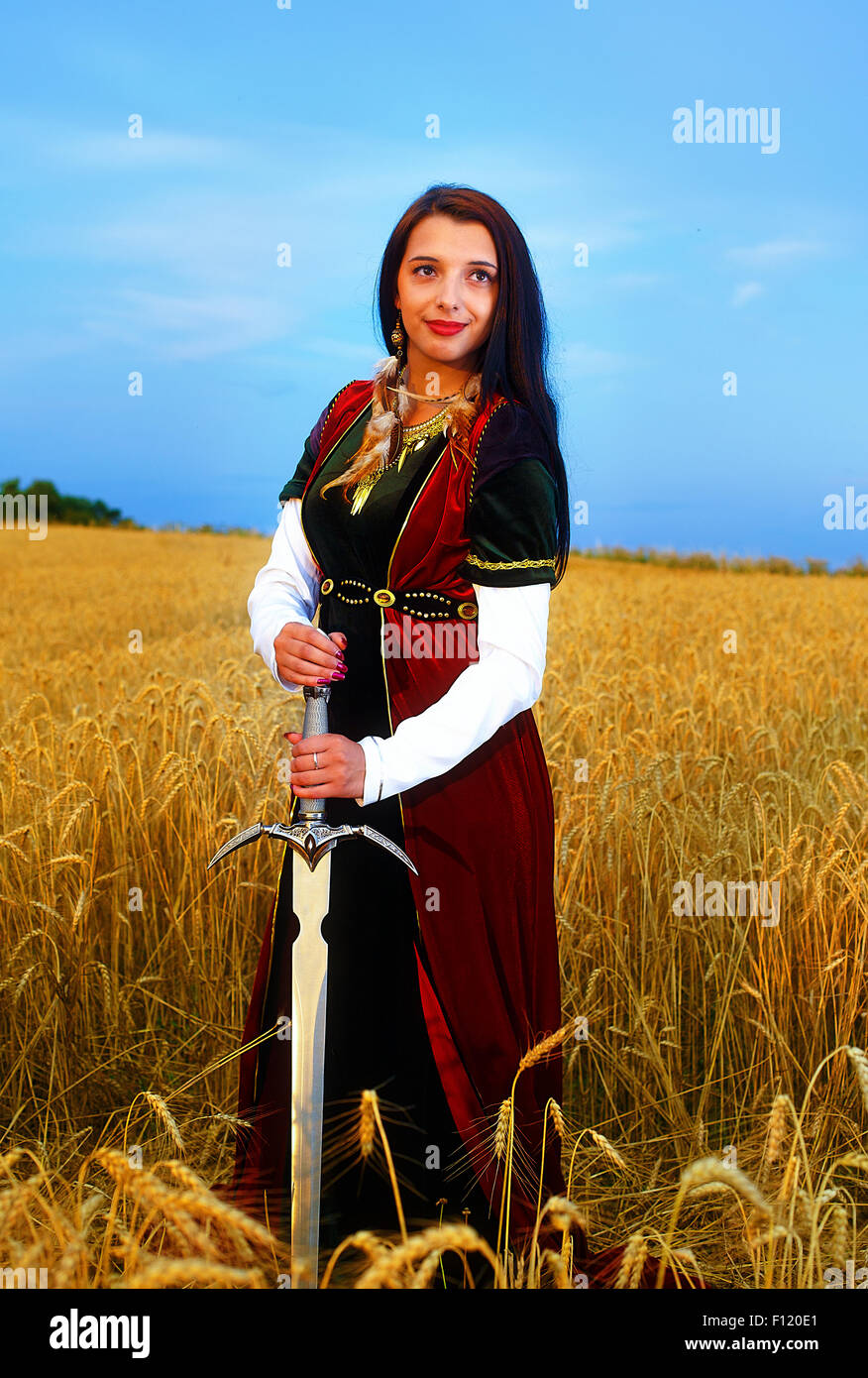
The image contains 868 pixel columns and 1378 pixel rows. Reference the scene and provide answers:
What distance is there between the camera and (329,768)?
1.61 metres

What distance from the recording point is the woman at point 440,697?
5.70ft

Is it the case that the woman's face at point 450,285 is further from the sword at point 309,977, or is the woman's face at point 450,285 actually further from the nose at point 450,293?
the sword at point 309,977

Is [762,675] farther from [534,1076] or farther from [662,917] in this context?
[534,1076]

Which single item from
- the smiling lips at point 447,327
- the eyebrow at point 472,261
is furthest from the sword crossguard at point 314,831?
the eyebrow at point 472,261

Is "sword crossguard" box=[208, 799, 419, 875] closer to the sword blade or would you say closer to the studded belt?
the sword blade

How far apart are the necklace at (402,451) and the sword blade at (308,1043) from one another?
0.61 metres

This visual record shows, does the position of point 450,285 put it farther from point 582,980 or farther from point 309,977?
point 582,980

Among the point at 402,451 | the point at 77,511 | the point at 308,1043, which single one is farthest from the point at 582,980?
the point at 77,511

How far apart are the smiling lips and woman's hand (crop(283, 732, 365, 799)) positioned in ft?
2.41

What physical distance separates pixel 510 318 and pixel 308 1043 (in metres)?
1.28
